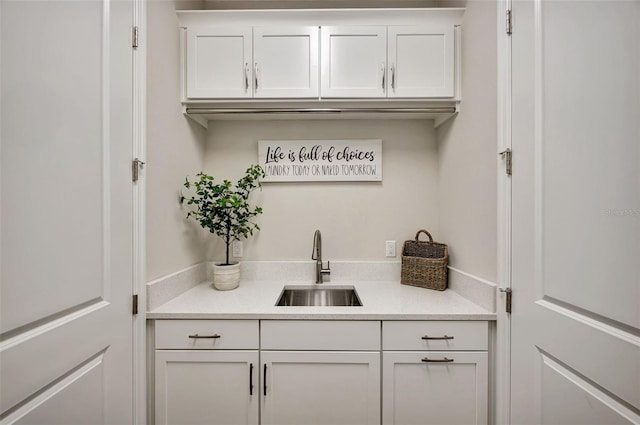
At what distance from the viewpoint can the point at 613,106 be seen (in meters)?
0.78

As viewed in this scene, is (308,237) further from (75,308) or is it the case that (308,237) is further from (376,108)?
(75,308)

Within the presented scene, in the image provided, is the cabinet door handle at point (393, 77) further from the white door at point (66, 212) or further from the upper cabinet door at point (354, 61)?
the white door at point (66, 212)

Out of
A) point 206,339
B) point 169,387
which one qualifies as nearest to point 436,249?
point 206,339

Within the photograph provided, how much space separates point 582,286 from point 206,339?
146 centimetres

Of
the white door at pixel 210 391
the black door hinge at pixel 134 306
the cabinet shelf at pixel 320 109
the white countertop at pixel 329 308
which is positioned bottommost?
the white door at pixel 210 391

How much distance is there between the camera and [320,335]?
1.31 m

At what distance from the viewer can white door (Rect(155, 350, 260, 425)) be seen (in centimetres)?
131

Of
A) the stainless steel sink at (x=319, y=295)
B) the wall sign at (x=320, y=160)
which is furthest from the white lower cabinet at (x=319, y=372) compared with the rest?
the wall sign at (x=320, y=160)

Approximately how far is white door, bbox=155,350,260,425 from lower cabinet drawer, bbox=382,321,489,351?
646 millimetres

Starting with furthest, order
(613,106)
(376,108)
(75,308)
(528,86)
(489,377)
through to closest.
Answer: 1. (376,108)
2. (489,377)
3. (528,86)
4. (75,308)
5. (613,106)

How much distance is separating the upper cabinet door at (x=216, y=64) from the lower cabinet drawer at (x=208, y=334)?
123 cm

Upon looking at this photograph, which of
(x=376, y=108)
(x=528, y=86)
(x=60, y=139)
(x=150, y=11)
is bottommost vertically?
A: (x=60, y=139)

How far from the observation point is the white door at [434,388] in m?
1.29

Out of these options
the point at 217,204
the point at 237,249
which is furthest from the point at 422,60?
the point at 237,249
